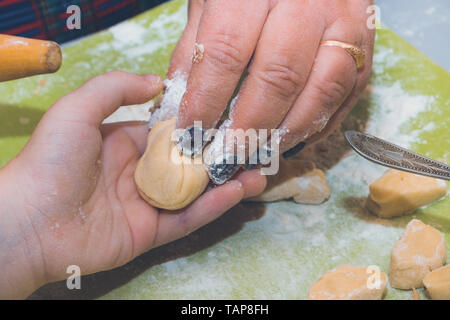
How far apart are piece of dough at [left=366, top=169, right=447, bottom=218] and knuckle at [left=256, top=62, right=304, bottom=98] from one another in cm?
38

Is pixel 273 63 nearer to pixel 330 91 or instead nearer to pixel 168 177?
pixel 330 91

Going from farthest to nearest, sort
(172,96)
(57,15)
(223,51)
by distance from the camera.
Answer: (57,15) → (172,96) → (223,51)

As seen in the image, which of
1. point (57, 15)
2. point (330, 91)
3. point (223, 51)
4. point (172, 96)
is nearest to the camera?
point (223, 51)

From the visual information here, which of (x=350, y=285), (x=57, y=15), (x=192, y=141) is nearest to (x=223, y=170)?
(x=192, y=141)

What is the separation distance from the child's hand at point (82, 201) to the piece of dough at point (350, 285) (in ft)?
0.92

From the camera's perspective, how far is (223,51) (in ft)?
3.34

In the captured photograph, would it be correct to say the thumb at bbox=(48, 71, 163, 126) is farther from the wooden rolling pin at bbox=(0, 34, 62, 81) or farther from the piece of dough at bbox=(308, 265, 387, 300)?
the piece of dough at bbox=(308, 265, 387, 300)

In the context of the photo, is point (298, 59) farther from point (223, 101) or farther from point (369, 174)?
point (369, 174)

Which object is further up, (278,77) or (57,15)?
(57,15)

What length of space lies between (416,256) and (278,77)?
0.52 m

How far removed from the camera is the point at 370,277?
41.9 inches

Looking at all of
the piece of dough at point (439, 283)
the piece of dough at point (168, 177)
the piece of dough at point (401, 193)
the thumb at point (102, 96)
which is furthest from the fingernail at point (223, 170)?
the piece of dough at point (439, 283)

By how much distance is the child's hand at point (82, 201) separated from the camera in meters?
1.03

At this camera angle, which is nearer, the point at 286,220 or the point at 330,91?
the point at 330,91
